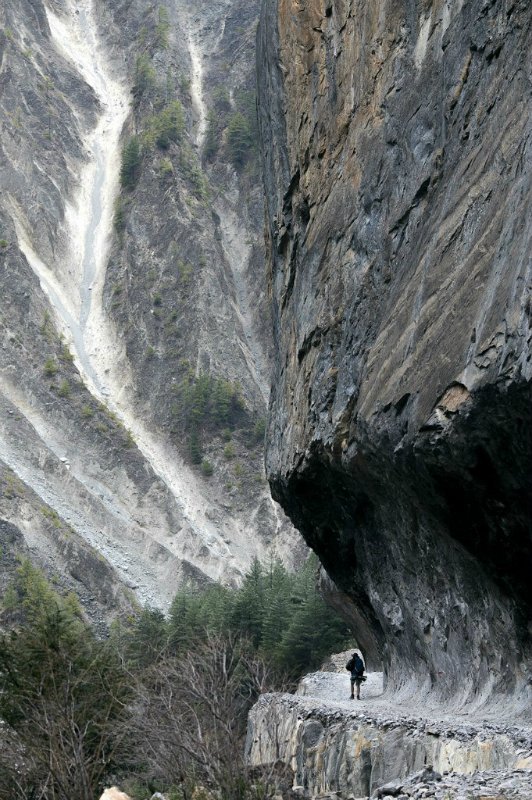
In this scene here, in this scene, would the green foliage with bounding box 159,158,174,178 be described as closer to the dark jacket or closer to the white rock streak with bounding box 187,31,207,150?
the white rock streak with bounding box 187,31,207,150

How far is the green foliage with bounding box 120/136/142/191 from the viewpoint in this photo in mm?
86619

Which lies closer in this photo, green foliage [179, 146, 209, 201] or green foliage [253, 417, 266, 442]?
green foliage [253, 417, 266, 442]

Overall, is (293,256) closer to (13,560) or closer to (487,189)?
(487,189)

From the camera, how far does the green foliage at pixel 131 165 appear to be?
8662 cm

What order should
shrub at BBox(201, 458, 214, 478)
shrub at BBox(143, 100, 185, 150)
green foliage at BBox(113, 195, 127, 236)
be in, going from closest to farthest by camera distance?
1. shrub at BBox(201, 458, 214, 478)
2. green foliage at BBox(113, 195, 127, 236)
3. shrub at BBox(143, 100, 185, 150)

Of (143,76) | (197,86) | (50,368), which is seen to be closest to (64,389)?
(50,368)

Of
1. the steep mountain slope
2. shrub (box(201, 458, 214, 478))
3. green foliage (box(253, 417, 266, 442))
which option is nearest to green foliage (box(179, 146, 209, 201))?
the steep mountain slope

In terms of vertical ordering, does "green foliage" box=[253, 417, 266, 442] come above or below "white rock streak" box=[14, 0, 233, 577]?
below

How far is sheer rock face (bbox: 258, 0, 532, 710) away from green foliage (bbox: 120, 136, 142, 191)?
63.7m

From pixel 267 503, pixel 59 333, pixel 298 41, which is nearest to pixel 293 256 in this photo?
pixel 298 41

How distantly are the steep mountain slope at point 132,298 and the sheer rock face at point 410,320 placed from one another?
35557 mm

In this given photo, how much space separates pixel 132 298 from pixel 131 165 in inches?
602

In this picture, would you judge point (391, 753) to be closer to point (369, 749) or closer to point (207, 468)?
point (369, 749)

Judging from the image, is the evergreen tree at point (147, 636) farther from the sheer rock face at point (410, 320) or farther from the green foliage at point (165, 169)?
the green foliage at point (165, 169)
